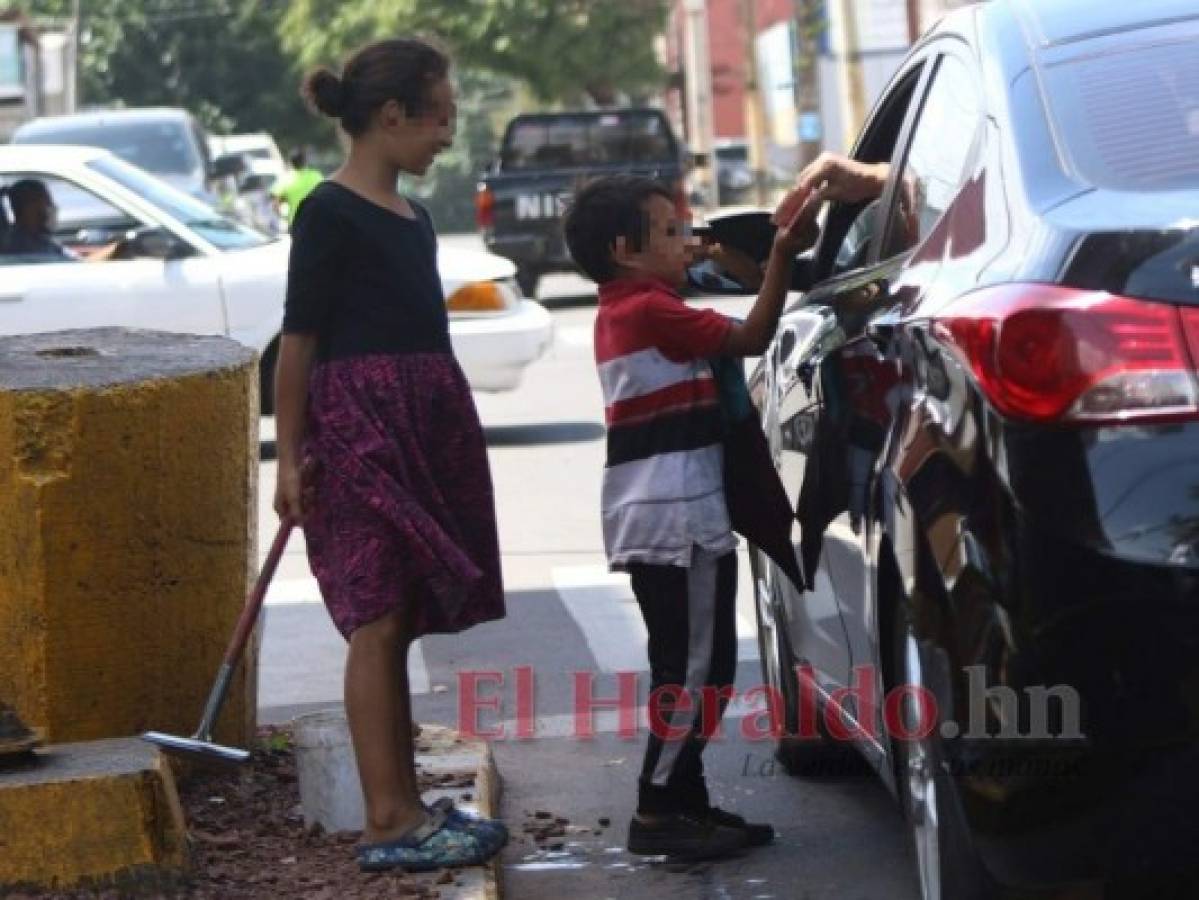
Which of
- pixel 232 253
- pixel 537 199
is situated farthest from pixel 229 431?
pixel 537 199

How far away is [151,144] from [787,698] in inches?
815

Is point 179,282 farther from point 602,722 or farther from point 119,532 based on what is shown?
point 119,532

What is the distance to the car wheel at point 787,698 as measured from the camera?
5.89 metres

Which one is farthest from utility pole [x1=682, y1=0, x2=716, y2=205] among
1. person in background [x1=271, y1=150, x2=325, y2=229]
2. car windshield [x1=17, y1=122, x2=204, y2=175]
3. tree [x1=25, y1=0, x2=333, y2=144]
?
tree [x1=25, y1=0, x2=333, y2=144]

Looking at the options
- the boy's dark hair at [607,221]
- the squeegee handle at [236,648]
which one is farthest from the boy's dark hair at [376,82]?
the squeegee handle at [236,648]

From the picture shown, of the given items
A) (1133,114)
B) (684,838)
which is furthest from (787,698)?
(1133,114)

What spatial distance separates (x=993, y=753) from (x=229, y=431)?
256cm

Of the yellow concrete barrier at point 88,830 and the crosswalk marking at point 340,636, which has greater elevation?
the yellow concrete barrier at point 88,830

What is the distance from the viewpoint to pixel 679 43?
6806 cm

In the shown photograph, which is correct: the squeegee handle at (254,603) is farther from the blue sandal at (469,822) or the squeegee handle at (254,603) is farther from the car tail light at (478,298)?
the car tail light at (478,298)

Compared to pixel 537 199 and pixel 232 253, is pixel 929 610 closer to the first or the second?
pixel 232 253

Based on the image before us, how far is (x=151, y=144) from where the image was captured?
25.8 metres

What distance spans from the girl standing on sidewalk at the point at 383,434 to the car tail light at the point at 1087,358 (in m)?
1.71

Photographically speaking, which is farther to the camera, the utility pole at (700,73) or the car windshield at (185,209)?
the utility pole at (700,73)
